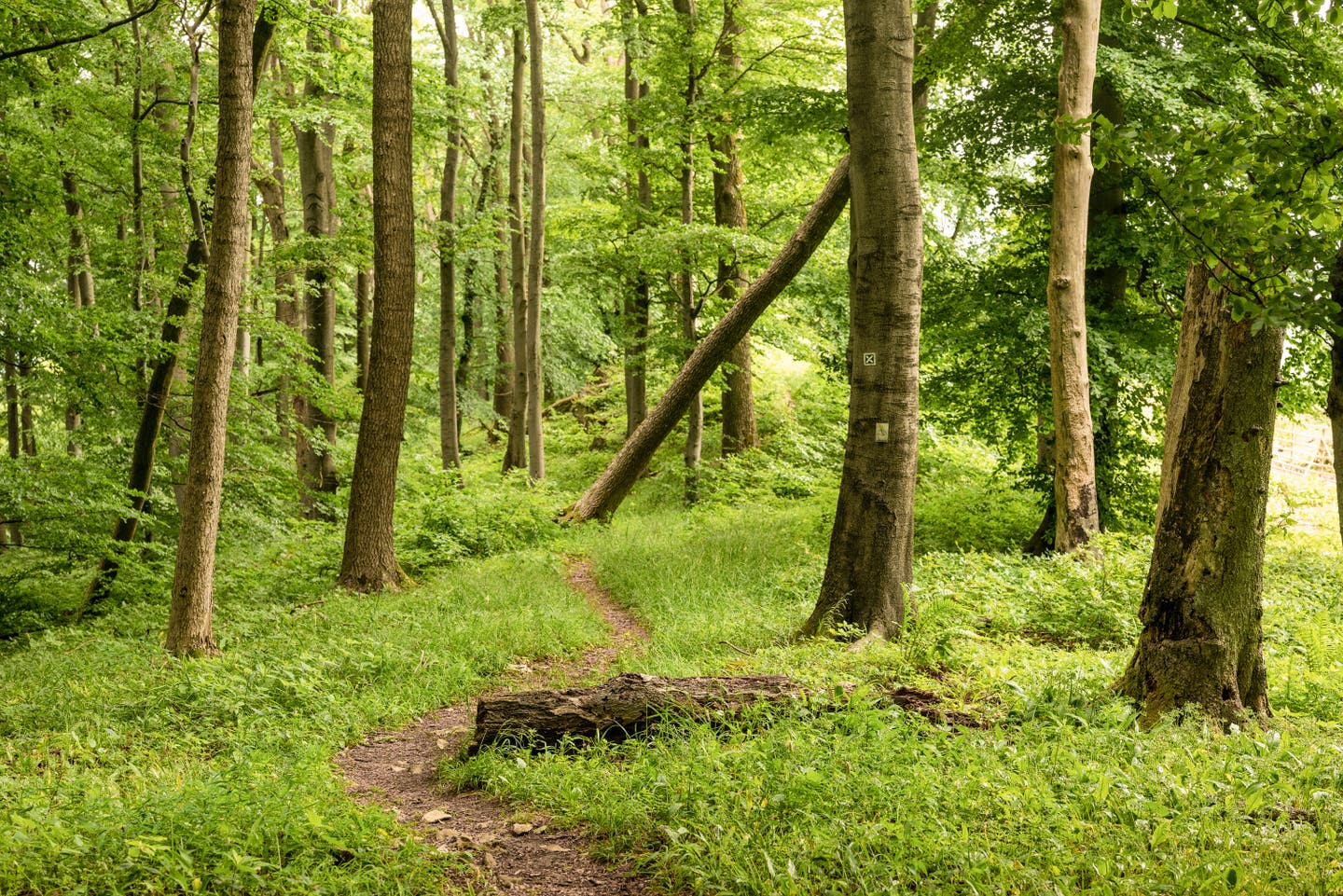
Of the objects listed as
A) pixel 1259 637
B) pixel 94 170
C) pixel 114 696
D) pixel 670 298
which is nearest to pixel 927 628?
pixel 1259 637

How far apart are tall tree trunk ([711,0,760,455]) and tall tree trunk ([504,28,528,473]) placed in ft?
13.1

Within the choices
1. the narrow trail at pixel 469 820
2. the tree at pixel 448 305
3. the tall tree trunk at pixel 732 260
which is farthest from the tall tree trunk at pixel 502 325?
the narrow trail at pixel 469 820

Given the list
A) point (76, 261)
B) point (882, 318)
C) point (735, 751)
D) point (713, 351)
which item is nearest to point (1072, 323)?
point (882, 318)

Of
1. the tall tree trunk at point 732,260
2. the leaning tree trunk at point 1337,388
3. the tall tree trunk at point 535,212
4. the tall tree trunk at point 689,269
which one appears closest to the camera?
the leaning tree trunk at point 1337,388

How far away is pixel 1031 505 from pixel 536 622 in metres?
9.28

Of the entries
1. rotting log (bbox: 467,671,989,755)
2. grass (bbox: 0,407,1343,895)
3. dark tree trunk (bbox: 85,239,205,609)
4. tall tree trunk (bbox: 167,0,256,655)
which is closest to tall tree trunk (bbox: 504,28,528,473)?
dark tree trunk (bbox: 85,239,205,609)

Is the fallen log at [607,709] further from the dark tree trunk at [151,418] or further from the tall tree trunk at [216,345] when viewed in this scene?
the dark tree trunk at [151,418]

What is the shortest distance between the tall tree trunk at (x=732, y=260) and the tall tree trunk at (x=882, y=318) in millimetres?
7588

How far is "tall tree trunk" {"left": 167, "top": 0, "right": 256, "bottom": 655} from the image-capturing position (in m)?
7.62

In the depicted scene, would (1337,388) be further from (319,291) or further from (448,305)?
(448,305)

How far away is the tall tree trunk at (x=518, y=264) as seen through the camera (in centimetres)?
1750

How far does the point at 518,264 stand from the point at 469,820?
15.2 meters

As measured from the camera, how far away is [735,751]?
470 centimetres

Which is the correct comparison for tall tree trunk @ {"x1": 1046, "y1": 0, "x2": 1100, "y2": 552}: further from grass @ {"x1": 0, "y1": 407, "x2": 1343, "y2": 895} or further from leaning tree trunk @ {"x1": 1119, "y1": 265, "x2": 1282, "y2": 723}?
A: leaning tree trunk @ {"x1": 1119, "y1": 265, "x2": 1282, "y2": 723}
